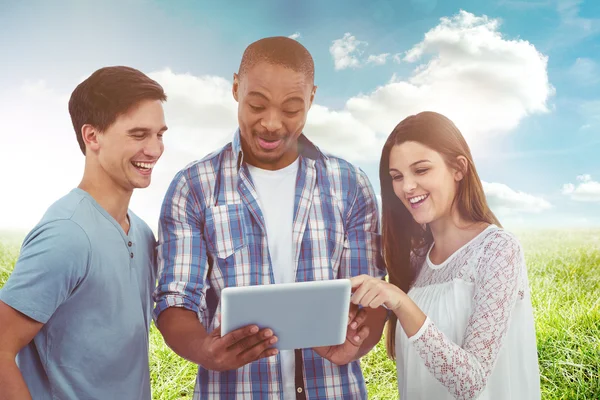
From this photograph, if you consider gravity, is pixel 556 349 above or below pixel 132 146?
below

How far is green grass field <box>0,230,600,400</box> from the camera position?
3.17 metres

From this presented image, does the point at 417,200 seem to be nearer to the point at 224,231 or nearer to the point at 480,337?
the point at 480,337

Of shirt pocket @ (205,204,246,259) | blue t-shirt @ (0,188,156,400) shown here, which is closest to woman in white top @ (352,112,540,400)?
shirt pocket @ (205,204,246,259)

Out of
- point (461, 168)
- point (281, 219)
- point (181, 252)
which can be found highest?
point (461, 168)

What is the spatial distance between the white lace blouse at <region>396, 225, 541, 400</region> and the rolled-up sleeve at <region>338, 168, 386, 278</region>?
6.1 inches

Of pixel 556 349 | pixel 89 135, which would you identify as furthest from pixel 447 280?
pixel 556 349

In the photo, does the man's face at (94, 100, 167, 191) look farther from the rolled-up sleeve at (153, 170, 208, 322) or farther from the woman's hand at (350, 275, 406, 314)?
the woman's hand at (350, 275, 406, 314)

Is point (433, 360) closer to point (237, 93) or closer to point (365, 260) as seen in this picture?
point (365, 260)

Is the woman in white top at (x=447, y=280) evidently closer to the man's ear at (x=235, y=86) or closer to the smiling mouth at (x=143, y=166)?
the man's ear at (x=235, y=86)

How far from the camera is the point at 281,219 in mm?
1821

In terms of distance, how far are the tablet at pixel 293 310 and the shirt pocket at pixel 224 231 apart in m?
0.38

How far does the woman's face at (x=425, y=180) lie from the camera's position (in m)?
1.75

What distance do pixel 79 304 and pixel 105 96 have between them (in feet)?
1.89

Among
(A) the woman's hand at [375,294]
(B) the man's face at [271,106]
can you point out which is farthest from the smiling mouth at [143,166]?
(A) the woman's hand at [375,294]
